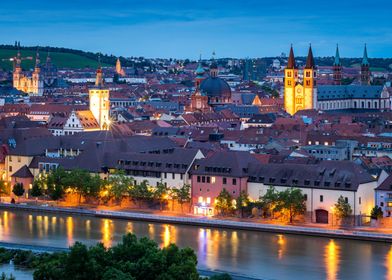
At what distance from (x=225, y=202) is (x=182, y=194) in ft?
5.53

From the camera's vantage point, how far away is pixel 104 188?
3400 cm

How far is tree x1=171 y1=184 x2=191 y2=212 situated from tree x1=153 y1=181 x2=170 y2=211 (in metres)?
0.28

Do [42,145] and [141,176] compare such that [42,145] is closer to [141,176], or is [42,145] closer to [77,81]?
[141,176]

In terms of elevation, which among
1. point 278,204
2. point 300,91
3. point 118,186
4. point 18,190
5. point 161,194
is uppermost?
point 300,91

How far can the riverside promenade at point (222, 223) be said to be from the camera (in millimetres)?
28172

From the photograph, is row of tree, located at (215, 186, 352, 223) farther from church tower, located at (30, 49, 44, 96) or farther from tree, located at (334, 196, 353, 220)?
church tower, located at (30, 49, 44, 96)

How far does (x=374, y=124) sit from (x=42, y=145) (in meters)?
22.3

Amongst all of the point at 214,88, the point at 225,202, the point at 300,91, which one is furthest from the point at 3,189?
the point at 300,91

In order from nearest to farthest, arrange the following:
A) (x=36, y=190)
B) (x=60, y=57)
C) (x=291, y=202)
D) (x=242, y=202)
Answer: (x=291, y=202), (x=242, y=202), (x=36, y=190), (x=60, y=57)

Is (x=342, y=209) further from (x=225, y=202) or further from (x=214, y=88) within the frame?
(x=214, y=88)

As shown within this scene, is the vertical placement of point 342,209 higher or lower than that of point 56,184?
lower

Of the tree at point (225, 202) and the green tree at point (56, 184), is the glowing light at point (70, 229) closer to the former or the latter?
the green tree at point (56, 184)

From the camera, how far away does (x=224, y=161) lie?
3272 centimetres

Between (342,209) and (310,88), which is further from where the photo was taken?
(310,88)
